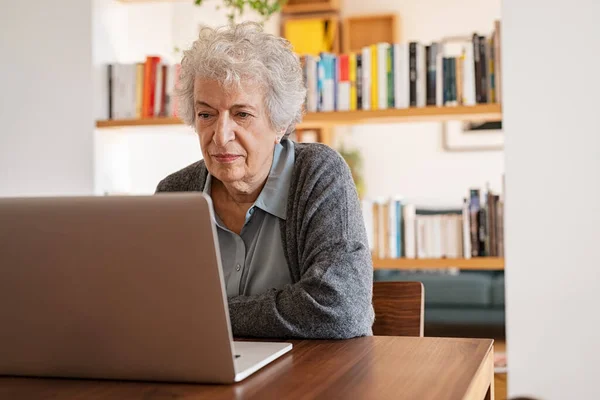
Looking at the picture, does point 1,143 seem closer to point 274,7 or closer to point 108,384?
point 274,7

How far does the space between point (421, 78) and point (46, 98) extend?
143 cm

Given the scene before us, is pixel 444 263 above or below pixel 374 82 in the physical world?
below

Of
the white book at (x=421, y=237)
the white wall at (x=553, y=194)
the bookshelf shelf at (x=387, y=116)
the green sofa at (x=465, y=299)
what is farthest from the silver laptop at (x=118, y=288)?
the green sofa at (x=465, y=299)

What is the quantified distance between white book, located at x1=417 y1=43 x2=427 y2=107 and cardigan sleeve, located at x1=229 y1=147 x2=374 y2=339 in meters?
1.36

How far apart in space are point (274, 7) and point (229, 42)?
5.16ft

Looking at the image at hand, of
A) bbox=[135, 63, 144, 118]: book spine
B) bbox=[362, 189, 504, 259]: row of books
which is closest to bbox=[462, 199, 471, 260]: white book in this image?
bbox=[362, 189, 504, 259]: row of books

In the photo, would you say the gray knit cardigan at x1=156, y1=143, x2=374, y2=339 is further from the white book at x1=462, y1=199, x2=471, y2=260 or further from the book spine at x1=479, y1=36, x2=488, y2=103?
the white book at x1=462, y1=199, x2=471, y2=260

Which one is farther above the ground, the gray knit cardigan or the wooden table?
the gray knit cardigan

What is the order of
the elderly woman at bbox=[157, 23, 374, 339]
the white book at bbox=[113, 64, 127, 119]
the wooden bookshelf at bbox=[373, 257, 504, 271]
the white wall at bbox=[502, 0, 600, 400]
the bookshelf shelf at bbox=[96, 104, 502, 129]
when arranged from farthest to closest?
the white book at bbox=[113, 64, 127, 119] < the wooden bookshelf at bbox=[373, 257, 504, 271] < the bookshelf shelf at bbox=[96, 104, 502, 129] < the white wall at bbox=[502, 0, 600, 400] < the elderly woman at bbox=[157, 23, 374, 339]

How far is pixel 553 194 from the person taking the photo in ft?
8.85

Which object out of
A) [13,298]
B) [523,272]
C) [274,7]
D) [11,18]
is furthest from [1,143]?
[13,298]

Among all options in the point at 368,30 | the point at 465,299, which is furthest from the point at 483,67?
the point at 368,30

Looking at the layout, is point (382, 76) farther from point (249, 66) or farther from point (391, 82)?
point (249, 66)

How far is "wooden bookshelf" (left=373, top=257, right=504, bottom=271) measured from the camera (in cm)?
306
